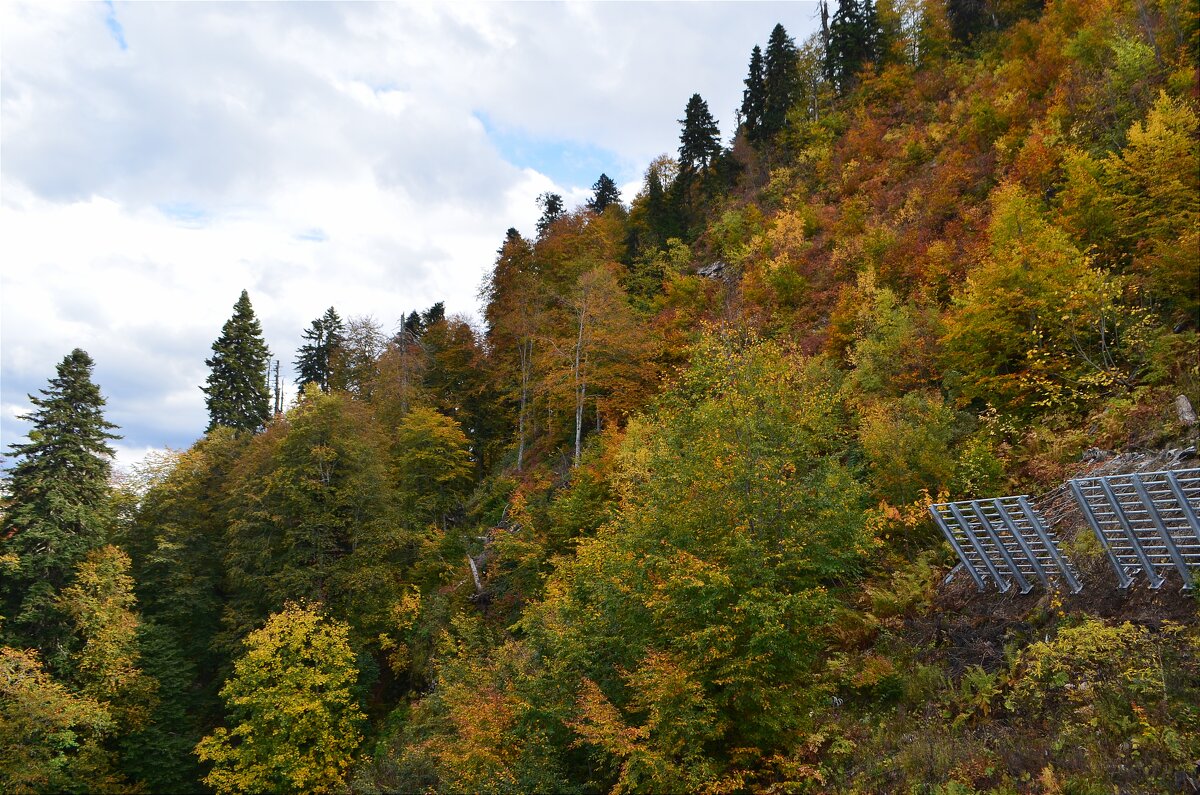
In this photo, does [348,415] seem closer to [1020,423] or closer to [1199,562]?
[1020,423]

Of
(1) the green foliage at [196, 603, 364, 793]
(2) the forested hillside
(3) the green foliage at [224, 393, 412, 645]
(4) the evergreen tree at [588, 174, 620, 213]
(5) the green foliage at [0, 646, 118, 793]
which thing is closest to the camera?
(2) the forested hillside

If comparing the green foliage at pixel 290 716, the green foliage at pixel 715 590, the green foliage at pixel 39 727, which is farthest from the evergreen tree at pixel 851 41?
the green foliage at pixel 39 727

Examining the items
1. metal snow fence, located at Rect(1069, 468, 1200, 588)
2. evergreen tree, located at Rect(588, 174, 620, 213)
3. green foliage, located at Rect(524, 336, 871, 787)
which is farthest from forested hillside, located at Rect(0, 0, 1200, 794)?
evergreen tree, located at Rect(588, 174, 620, 213)

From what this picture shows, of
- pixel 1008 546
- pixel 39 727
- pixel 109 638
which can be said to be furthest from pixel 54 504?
pixel 1008 546

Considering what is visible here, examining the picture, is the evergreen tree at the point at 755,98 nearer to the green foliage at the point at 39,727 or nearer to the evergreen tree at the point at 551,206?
the evergreen tree at the point at 551,206

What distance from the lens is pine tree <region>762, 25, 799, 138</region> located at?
140ft

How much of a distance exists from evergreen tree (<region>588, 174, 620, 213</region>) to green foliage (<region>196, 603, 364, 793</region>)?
140 ft

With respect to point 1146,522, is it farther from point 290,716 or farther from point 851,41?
point 851,41

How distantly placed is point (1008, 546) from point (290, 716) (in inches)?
899

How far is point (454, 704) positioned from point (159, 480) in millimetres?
25533

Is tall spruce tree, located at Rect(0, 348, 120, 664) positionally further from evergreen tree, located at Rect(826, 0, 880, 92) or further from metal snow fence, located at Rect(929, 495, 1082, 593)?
evergreen tree, located at Rect(826, 0, 880, 92)

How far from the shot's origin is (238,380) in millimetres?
39969

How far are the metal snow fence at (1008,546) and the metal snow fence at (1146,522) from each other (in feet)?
2.12

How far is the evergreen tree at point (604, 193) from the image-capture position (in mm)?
56719
